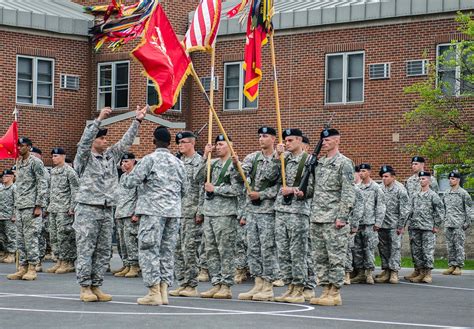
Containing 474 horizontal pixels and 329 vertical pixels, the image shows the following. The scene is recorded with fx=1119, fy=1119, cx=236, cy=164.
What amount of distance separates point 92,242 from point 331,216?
10.3 ft

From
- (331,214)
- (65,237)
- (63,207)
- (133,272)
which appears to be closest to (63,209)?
(63,207)

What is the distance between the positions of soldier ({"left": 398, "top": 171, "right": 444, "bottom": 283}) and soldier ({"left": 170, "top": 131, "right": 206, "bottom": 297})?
569 cm

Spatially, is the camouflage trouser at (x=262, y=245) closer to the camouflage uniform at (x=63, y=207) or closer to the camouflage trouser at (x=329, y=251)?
the camouflage trouser at (x=329, y=251)

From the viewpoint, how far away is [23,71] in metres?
34.1

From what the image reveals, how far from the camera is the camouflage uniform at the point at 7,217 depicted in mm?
26000

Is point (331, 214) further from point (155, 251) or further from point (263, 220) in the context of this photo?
point (155, 251)

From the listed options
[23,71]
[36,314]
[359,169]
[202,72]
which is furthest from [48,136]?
[36,314]

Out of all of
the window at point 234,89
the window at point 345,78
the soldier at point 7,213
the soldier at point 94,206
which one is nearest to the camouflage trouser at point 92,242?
the soldier at point 94,206

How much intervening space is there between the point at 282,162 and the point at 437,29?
1582 centimetres

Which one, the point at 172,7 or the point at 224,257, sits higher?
the point at 172,7

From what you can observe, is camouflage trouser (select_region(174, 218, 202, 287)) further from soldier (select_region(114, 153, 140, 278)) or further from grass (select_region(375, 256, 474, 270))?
grass (select_region(375, 256, 474, 270))

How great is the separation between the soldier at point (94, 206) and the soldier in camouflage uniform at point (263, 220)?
81.5 inches

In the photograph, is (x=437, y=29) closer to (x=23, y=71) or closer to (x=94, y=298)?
(x=23, y=71)

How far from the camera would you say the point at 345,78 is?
31.7 metres
